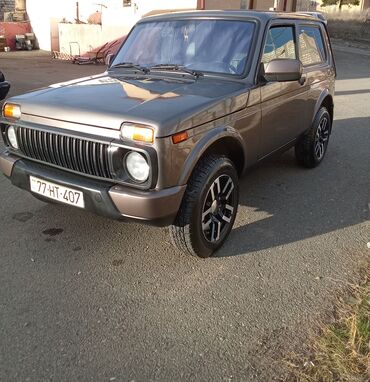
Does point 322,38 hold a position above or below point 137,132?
above

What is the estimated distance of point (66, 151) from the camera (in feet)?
10.6

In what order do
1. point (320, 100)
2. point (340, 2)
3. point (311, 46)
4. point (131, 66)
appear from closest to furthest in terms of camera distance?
1. point (131, 66)
2. point (311, 46)
3. point (320, 100)
4. point (340, 2)

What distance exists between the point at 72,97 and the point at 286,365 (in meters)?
2.42

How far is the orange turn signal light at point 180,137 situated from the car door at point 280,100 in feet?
4.17

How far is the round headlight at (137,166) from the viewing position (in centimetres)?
298

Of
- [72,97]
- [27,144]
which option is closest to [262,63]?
[72,97]

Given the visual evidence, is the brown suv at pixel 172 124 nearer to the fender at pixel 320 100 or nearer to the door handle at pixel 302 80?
the door handle at pixel 302 80

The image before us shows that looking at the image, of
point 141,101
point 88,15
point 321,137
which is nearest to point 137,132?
point 141,101

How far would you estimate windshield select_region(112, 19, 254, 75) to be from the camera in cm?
405

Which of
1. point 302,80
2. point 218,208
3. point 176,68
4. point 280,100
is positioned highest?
point 176,68

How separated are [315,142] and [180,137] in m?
3.14

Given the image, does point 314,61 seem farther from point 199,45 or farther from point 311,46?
point 199,45

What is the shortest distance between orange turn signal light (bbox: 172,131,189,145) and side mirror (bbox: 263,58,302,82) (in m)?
Result: 1.26

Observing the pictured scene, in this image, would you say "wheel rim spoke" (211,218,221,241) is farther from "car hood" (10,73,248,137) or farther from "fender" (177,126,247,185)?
"car hood" (10,73,248,137)
